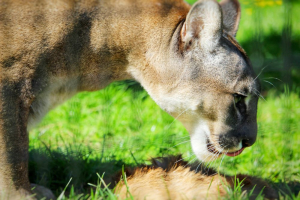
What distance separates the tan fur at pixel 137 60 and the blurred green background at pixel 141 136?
27 centimetres

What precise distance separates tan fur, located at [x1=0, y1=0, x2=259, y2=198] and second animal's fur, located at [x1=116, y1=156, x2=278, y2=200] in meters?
0.27

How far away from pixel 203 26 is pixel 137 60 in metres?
0.50

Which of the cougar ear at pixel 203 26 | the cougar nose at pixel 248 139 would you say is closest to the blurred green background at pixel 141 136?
the cougar nose at pixel 248 139

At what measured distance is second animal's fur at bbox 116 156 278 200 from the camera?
2.23 metres

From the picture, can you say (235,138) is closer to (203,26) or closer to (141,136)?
(203,26)

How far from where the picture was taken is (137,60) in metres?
2.72

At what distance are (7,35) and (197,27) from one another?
1172mm

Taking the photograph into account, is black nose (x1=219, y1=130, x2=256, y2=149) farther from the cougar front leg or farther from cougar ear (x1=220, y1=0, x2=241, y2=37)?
the cougar front leg

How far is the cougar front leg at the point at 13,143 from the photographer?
2301 millimetres

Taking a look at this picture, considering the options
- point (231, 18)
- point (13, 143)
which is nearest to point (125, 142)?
point (13, 143)

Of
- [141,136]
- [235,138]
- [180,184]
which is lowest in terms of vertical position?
[141,136]

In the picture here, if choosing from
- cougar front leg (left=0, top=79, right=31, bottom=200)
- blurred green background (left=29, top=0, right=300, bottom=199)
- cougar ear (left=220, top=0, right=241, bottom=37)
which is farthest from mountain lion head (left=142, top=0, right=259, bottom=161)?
cougar front leg (left=0, top=79, right=31, bottom=200)

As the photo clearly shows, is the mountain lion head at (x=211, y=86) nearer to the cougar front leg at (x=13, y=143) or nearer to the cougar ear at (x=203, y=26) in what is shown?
the cougar ear at (x=203, y=26)

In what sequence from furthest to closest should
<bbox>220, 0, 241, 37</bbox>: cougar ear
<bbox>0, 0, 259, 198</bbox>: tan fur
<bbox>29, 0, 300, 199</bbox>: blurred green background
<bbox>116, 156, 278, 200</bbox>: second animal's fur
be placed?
<bbox>220, 0, 241, 37</bbox>: cougar ear
<bbox>29, 0, 300, 199</bbox>: blurred green background
<bbox>0, 0, 259, 198</bbox>: tan fur
<bbox>116, 156, 278, 200</bbox>: second animal's fur
